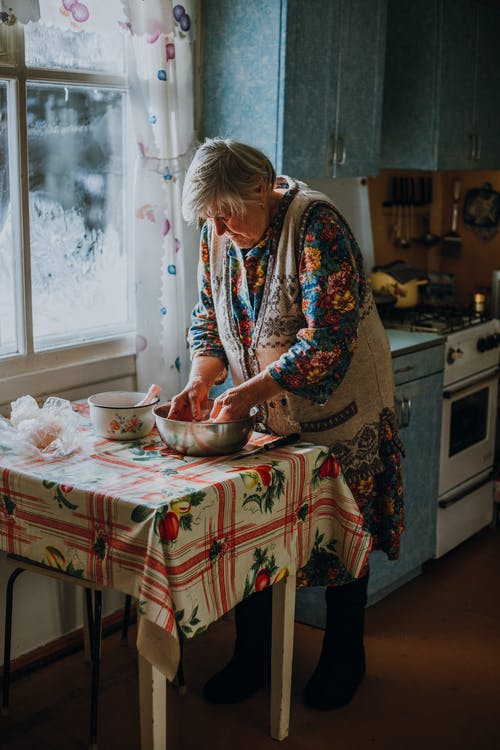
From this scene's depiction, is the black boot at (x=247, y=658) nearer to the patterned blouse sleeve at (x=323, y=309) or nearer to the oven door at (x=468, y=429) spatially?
the patterned blouse sleeve at (x=323, y=309)

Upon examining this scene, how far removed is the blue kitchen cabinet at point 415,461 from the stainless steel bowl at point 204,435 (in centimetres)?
108

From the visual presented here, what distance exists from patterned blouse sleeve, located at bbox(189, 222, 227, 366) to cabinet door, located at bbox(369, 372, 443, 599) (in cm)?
88

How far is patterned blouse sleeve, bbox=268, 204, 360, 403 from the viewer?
2.27 meters

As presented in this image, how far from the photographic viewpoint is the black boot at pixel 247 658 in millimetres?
2660

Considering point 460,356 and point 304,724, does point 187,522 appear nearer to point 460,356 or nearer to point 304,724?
point 304,724

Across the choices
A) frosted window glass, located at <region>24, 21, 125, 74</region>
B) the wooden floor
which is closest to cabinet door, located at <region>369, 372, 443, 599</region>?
the wooden floor

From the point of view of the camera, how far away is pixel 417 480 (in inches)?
136

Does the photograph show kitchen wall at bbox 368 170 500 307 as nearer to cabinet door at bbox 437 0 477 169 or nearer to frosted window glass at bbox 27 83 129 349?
cabinet door at bbox 437 0 477 169

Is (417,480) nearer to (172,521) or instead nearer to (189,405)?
(189,405)

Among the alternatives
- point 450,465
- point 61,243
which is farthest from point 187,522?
point 450,465

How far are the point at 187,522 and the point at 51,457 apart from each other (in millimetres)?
435

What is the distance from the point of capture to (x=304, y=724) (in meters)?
2.56

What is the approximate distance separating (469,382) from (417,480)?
1.73ft

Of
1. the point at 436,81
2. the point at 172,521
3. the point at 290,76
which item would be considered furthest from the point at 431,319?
the point at 172,521
